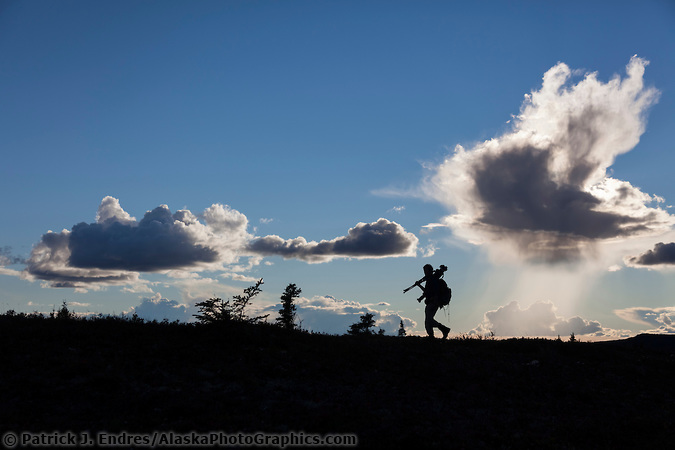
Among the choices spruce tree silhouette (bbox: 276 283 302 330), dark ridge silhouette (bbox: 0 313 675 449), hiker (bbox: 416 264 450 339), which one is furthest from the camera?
spruce tree silhouette (bbox: 276 283 302 330)

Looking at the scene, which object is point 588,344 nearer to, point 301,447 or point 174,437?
point 301,447

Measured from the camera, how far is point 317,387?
1248cm

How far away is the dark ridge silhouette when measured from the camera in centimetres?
1014

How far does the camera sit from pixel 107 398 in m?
10.8

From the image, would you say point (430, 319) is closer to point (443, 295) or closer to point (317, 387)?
point (443, 295)

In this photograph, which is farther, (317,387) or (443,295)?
(443,295)

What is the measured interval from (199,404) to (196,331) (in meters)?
5.55

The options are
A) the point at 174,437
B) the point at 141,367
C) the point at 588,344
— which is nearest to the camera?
the point at 174,437

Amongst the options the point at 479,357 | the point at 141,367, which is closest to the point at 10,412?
the point at 141,367

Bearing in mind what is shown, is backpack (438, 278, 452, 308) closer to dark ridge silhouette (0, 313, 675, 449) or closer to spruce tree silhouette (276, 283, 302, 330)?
dark ridge silhouette (0, 313, 675, 449)

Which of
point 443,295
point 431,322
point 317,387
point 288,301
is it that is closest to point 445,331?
point 431,322

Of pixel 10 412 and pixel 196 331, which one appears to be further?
pixel 196 331

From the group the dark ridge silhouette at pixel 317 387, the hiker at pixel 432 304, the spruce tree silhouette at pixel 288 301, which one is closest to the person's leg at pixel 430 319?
the hiker at pixel 432 304

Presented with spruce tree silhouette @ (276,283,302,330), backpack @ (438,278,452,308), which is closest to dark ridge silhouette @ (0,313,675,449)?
backpack @ (438,278,452,308)
